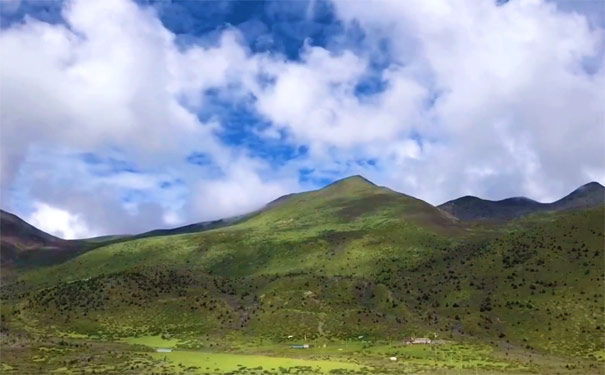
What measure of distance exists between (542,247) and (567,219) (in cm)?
1799

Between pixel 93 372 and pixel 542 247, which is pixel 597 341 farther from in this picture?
pixel 93 372

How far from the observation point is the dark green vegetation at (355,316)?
83.1 meters

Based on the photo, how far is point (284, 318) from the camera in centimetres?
11494

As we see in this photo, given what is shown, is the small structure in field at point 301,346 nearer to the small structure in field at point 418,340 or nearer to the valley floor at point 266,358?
the valley floor at point 266,358

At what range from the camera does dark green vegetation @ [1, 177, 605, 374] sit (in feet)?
273

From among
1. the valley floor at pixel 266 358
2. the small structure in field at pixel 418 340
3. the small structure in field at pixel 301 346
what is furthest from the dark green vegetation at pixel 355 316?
the small structure in field at pixel 418 340

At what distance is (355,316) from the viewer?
114438 millimetres

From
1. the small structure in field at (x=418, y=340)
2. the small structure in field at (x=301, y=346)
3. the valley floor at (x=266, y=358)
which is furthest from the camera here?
the small structure in field at (x=418, y=340)

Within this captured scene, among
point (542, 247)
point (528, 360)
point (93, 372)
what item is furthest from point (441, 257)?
point (93, 372)

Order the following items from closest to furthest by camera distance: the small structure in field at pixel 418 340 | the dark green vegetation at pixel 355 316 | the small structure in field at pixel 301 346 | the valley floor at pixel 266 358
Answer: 1. the valley floor at pixel 266 358
2. the dark green vegetation at pixel 355 316
3. the small structure in field at pixel 301 346
4. the small structure in field at pixel 418 340

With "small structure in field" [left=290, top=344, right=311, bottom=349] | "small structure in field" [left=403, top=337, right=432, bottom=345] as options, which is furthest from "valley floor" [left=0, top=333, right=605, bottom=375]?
"small structure in field" [left=403, top=337, right=432, bottom=345]

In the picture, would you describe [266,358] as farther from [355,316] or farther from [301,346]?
[355,316]

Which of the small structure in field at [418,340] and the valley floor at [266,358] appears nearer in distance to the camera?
the valley floor at [266,358]

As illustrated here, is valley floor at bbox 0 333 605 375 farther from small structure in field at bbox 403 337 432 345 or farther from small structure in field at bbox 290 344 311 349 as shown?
small structure in field at bbox 403 337 432 345
